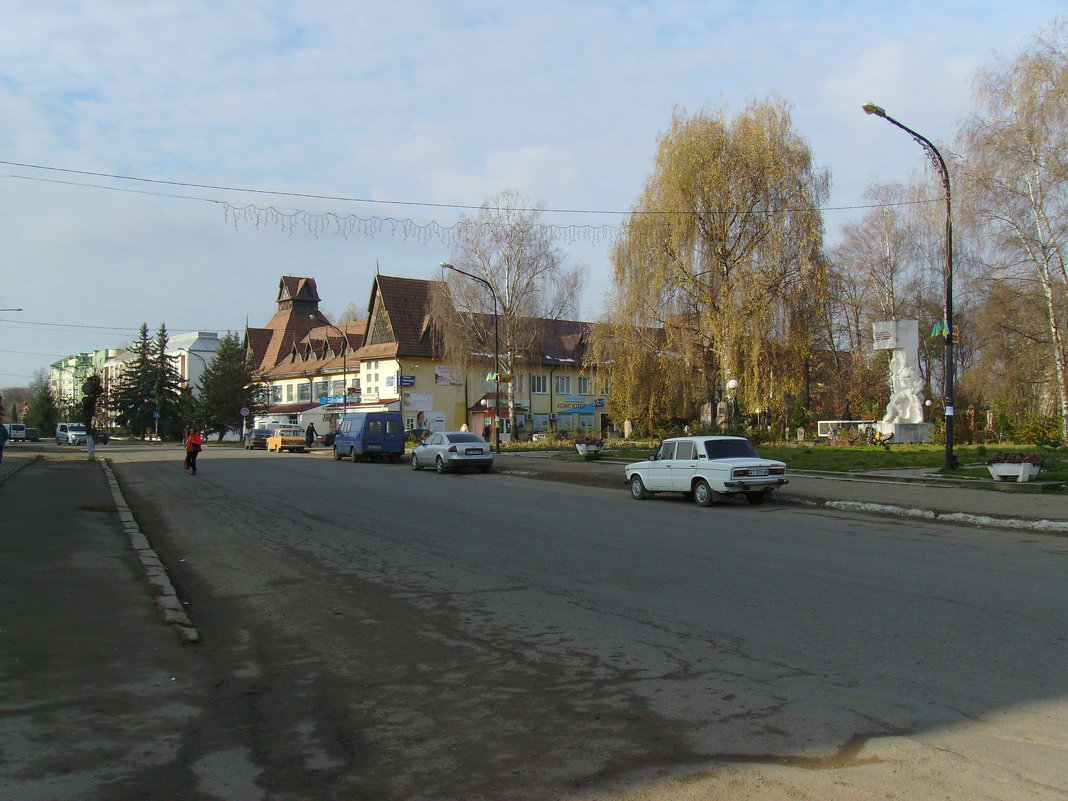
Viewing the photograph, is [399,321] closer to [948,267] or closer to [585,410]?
[585,410]

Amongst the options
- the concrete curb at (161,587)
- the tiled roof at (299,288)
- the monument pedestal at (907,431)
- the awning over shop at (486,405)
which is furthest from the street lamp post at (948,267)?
the tiled roof at (299,288)

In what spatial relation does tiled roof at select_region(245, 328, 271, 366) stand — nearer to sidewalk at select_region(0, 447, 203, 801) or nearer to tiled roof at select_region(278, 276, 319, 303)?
tiled roof at select_region(278, 276, 319, 303)

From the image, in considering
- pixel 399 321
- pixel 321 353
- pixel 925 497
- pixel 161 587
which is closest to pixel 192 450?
pixel 161 587

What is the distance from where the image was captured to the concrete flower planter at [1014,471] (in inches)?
744

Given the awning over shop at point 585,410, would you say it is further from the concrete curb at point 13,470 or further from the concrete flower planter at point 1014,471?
the concrete flower planter at point 1014,471

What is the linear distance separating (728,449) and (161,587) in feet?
41.9

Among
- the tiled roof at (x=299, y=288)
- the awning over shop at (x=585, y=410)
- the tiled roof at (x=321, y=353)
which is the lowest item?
the awning over shop at (x=585, y=410)

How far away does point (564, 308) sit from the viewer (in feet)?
176

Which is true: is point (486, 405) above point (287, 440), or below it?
above

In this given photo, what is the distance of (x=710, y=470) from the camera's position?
18391 millimetres

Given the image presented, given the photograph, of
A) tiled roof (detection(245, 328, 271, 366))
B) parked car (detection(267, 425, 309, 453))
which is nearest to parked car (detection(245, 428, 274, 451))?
parked car (detection(267, 425, 309, 453))

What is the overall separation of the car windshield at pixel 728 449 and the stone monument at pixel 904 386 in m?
18.3

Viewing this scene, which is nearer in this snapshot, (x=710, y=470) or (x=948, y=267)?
(x=710, y=470)

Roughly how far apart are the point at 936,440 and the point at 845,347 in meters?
27.4
